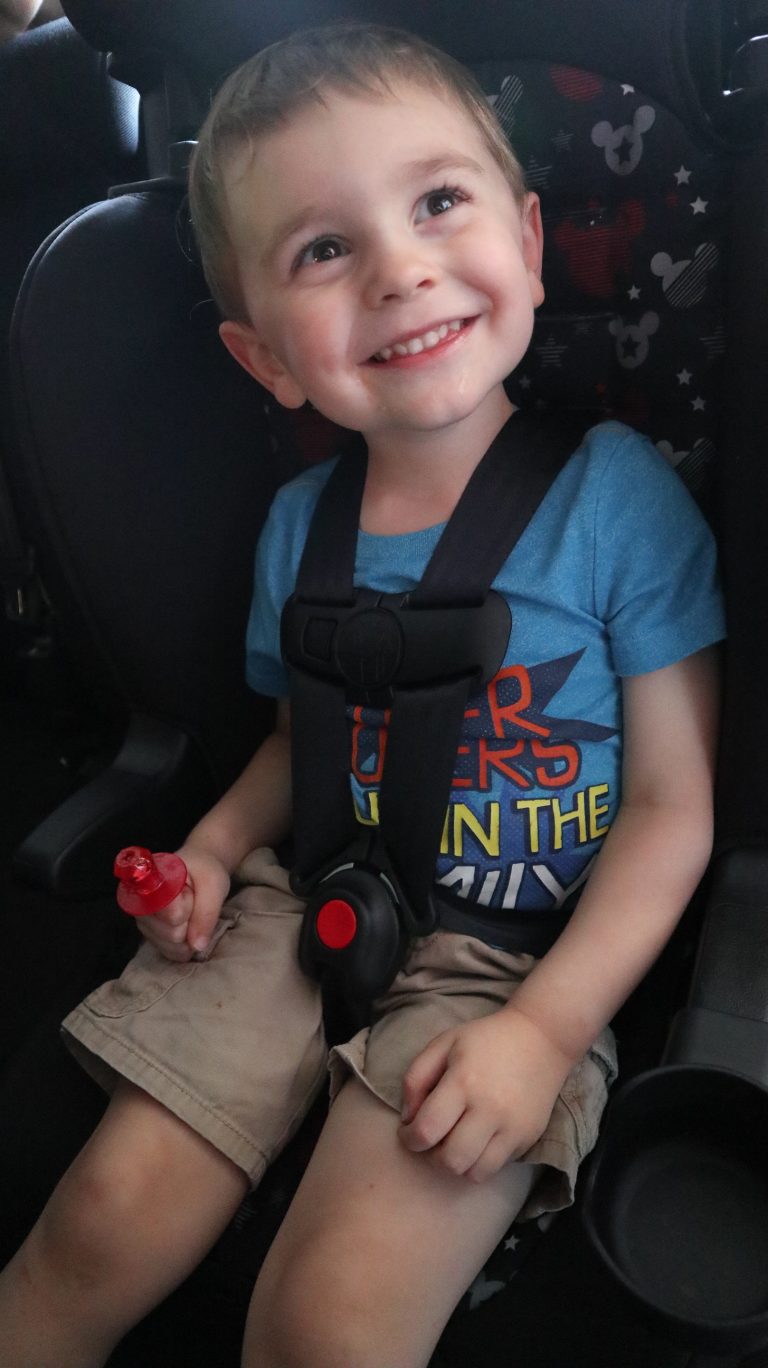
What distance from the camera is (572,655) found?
36.7 inches

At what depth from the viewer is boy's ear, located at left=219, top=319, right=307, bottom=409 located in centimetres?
99

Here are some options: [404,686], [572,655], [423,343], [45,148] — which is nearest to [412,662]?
[404,686]

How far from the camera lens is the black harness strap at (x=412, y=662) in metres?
0.93

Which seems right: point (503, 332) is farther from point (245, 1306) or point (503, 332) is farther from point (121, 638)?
point (245, 1306)

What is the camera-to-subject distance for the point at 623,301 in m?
0.95

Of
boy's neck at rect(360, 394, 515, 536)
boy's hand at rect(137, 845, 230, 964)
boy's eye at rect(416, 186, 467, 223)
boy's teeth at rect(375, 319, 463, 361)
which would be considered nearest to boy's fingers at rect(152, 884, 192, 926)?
boy's hand at rect(137, 845, 230, 964)

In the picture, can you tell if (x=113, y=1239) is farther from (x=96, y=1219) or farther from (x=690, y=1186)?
(x=690, y=1186)

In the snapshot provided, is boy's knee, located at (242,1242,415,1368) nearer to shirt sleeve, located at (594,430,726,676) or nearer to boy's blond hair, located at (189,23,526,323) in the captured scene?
shirt sleeve, located at (594,430,726,676)

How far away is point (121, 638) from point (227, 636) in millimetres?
120

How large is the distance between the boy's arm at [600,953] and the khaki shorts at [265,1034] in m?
0.05

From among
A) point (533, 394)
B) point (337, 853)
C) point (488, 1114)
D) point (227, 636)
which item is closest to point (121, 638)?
point (227, 636)

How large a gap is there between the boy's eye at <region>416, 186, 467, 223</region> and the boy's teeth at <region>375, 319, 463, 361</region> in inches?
3.2

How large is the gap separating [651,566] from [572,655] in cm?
10

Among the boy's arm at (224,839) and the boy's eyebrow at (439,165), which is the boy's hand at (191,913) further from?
the boy's eyebrow at (439,165)
